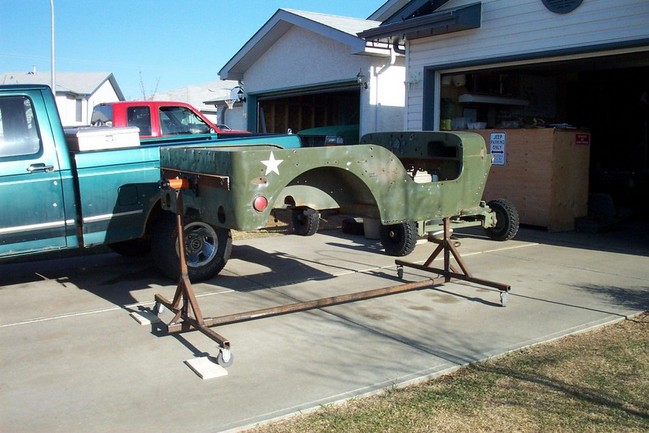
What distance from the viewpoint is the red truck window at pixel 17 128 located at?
644cm

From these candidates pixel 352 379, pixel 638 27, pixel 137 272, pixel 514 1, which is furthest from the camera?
pixel 514 1

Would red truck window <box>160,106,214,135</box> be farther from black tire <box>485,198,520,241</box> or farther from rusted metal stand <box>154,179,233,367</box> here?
rusted metal stand <box>154,179,233,367</box>

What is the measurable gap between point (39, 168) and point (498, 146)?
27.1 feet

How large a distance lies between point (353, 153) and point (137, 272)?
3716mm

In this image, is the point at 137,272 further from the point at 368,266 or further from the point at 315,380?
the point at 315,380

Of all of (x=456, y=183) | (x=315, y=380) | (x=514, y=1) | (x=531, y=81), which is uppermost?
(x=514, y=1)

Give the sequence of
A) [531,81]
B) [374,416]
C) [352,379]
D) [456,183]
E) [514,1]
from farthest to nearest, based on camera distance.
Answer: [531,81]
[514,1]
[456,183]
[352,379]
[374,416]

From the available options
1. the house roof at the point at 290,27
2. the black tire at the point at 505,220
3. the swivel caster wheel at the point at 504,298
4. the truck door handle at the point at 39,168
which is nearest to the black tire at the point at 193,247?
the truck door handle at the point at 39,168

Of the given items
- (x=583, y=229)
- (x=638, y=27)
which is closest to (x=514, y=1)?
(x=638, y=27)

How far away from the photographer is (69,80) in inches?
1640

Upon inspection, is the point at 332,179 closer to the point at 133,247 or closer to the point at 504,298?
the point at 504,298

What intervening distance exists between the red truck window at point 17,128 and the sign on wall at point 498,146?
819 centimetres

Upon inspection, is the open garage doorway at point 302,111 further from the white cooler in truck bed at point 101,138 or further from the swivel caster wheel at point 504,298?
the swivel caster wheel at point 504,298

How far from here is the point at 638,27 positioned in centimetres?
941
